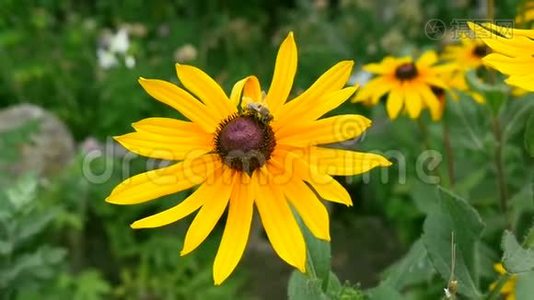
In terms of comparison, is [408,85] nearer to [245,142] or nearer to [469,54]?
[469,54]

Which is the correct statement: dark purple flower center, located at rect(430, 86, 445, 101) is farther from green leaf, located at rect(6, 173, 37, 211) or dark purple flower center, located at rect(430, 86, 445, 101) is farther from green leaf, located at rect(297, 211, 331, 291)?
green leaf, located at rect(6, 173, 37, 211)

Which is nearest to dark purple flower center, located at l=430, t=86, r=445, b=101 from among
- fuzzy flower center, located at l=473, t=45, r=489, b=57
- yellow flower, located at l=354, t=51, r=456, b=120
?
yellow flower, located at l=354, t=51, r=456, b=120

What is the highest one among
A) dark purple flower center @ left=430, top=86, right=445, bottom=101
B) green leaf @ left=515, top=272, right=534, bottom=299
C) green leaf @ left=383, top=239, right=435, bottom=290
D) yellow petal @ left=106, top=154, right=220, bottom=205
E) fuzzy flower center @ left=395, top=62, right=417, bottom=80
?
fuzzy flower center @ left=395, top=62, right=417, bottom=80

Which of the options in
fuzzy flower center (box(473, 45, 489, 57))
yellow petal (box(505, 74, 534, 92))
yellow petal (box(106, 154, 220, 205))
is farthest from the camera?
fuzzy flower center (box(473, 45, 489, 57))

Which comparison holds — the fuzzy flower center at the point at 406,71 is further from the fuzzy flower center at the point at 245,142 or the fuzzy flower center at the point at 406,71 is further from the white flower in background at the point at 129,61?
the white flower in background at the point at 129,61

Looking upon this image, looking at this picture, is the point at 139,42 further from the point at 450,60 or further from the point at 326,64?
the point at 450,60
